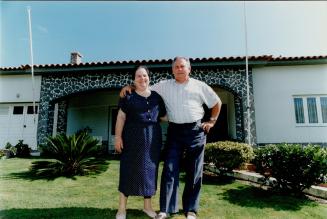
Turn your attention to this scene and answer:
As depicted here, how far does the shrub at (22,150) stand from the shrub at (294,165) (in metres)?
9.78

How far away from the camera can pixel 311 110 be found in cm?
1206

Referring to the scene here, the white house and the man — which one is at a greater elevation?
the white house

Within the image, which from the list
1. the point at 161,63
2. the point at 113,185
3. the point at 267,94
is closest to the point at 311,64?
the point at 267,94

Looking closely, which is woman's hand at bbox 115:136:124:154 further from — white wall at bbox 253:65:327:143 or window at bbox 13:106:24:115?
window at bbox 13:106:24:115

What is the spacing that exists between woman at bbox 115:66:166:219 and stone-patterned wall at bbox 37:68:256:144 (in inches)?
331

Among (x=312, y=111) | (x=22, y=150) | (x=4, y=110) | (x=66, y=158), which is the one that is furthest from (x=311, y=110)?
(x=4, y=110)

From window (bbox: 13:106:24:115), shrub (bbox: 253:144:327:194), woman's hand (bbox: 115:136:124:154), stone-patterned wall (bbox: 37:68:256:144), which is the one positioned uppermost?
stone-patterned wall (bbox: 37:68:256:144)

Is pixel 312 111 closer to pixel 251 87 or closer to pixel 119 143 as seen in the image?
pixel 251 87

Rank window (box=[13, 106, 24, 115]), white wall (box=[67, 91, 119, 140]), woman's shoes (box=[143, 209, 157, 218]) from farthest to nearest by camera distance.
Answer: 1. white wall (box=[67, 91, 119, 140])
2. window (box=[13, 106, 24, 115])
3. woman's shoes (box=[143, 209, 157, 218])

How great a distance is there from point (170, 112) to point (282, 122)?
9236 mm

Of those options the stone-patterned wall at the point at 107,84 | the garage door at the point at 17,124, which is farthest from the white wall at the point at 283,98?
the garage door at the point at 17,124

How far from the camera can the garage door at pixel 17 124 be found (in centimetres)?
1375

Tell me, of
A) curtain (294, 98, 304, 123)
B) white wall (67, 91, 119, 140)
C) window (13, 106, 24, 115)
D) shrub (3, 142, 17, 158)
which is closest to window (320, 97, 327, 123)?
curtain (294, 98, 304, 123)

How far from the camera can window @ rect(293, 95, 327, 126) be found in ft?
39.3
